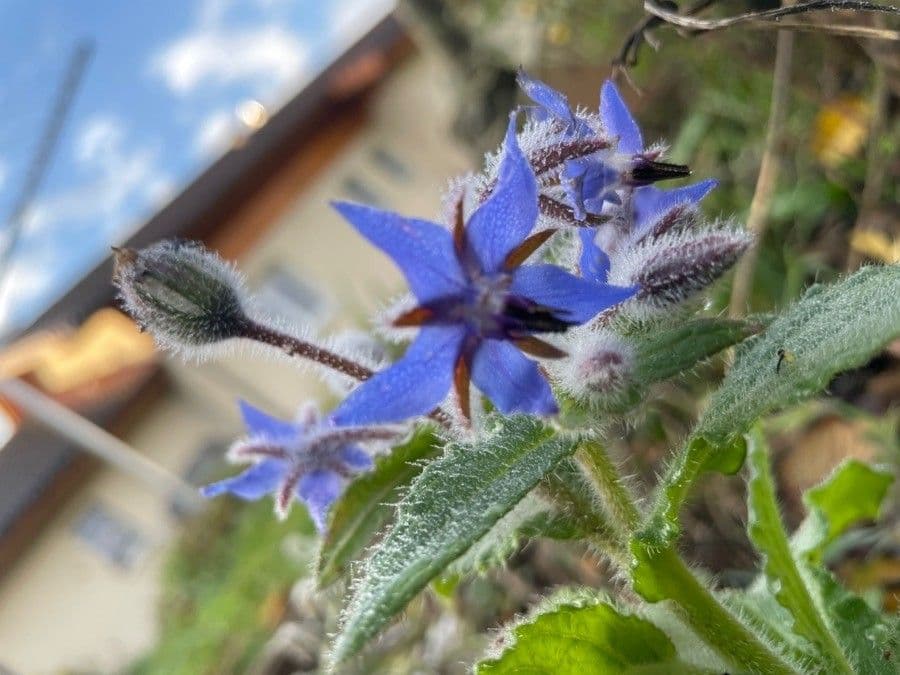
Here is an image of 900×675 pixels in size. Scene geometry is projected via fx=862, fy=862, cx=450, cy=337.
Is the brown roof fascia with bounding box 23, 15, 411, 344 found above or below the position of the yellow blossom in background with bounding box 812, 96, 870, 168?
above

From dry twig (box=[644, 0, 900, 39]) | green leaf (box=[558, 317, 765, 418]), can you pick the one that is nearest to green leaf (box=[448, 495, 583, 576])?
green leaf (box=[558, 317, 765, 418])

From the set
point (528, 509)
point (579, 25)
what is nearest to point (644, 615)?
point (528, 509)

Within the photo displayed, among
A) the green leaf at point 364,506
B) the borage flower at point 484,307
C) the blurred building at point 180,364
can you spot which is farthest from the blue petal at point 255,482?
the blurred building at point 180,364

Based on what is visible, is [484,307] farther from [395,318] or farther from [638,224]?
[638,224]

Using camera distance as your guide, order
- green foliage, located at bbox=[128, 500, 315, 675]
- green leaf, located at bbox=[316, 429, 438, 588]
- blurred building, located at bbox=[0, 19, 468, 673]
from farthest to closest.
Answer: blurred building, located at bbox=[0, 19, 468, 673], green foliage, located at bbox=[128, 500, 315, 675], green leaf, located at bbox=[316, 429, 438, 588]

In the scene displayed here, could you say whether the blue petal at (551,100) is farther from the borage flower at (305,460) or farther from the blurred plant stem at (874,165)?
the blurred plant stem at (874,165)

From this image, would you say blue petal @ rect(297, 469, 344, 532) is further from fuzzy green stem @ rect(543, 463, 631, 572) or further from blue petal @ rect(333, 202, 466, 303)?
blue petal @ rect(333, 202, 466, 303)

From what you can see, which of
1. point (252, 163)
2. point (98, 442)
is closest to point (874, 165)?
point (98, 442)
